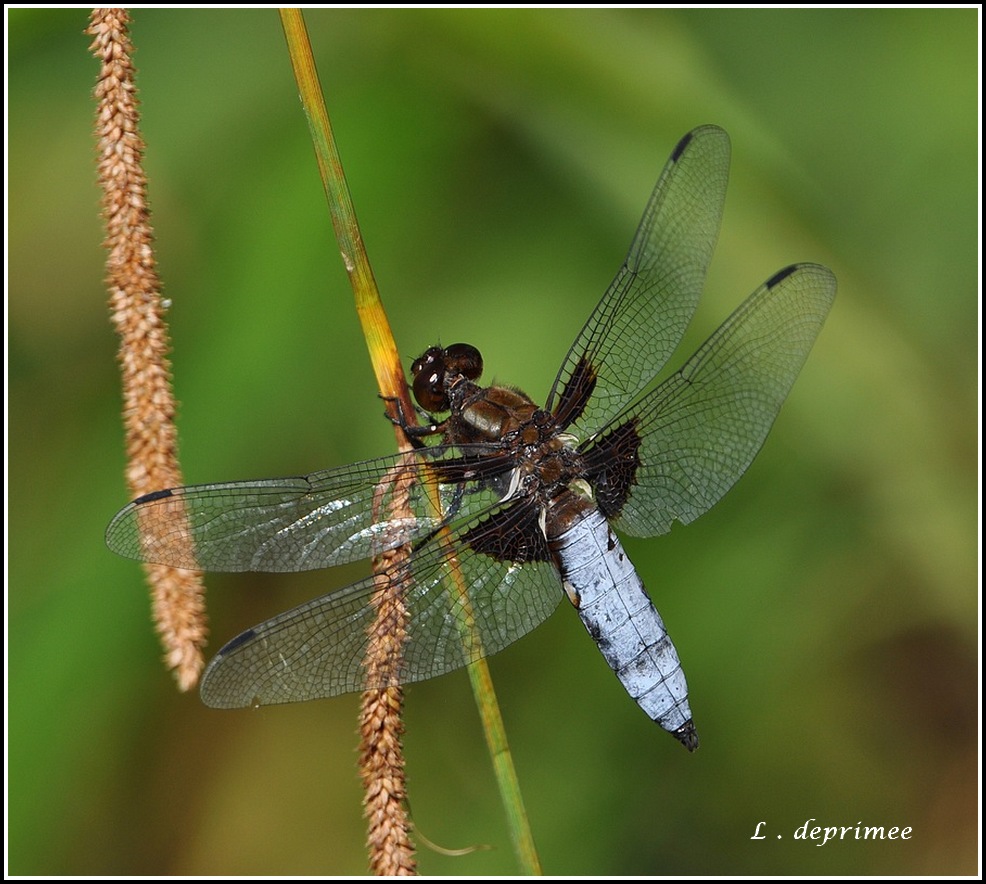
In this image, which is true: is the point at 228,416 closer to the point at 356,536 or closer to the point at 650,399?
the point at 356,536

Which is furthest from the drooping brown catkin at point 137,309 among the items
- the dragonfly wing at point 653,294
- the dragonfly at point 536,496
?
the dragonfly wing at point 653,294

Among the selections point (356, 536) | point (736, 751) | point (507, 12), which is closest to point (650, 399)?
point (356, 536)

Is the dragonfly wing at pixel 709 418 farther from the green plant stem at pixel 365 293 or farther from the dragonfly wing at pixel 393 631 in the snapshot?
the green plant stem at pixel 365 293

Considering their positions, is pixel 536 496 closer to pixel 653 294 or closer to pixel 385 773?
pixel 653 294

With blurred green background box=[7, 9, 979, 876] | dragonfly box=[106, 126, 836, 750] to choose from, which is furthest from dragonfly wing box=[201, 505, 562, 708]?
blurred green background box=[7, 9, 979, 876]

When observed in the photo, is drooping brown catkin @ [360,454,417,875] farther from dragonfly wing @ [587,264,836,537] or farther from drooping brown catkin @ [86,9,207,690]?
dragonfly wing @ [587,264,836,537]

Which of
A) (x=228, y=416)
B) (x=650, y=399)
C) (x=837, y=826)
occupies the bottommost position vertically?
(x=837, y=826)
